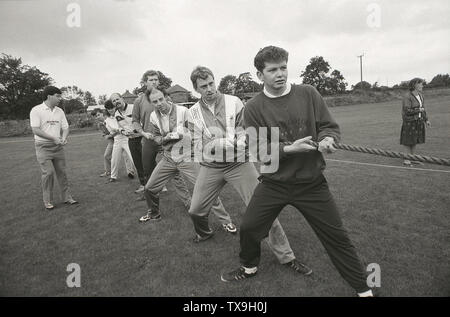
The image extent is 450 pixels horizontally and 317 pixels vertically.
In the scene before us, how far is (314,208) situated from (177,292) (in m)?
1.73

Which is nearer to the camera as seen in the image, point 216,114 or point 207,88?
point 207,88

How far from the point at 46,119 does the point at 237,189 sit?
4.55 m

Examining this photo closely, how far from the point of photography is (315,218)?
2.73 metres

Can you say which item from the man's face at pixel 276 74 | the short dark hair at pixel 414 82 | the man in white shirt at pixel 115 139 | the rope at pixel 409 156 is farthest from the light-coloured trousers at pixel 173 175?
the short dark hair at pixel 414 82

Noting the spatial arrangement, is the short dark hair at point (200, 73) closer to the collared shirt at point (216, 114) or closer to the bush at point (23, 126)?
the collared shirt at point (216, 114)

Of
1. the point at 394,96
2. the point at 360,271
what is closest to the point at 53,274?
the point at 360,271

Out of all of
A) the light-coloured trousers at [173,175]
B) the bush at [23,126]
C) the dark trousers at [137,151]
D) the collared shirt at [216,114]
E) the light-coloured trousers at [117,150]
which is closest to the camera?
the collared shirt at [216,114]

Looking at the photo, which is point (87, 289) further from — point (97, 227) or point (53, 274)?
point (97, 227)

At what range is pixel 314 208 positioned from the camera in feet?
8.96

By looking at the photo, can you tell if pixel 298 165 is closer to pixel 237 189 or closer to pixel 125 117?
pixel 237 189

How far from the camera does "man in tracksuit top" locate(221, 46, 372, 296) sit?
2656mm

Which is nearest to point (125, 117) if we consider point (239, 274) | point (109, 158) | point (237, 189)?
point (109, 158)

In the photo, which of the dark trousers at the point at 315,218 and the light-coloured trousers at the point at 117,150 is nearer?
the dark trousers at the point at 315,218

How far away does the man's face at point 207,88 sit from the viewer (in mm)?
3535
